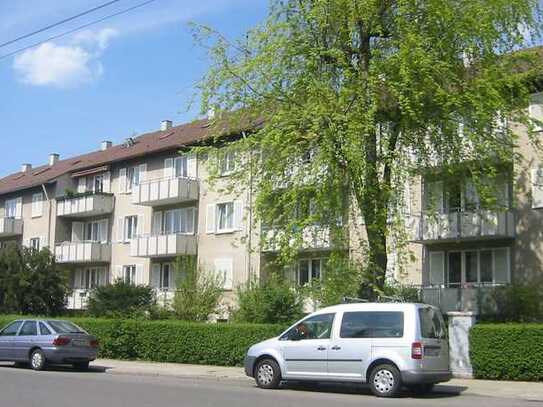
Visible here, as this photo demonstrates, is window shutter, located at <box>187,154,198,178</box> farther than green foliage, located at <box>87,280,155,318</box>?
Yes

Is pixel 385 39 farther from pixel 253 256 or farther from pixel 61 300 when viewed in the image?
pixel 61 300

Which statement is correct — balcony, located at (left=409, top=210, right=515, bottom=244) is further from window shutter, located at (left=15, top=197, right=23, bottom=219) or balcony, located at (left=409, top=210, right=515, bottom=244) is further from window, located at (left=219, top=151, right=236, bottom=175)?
window shutter, located at (left=15, top=197, right=23, bottom=219)

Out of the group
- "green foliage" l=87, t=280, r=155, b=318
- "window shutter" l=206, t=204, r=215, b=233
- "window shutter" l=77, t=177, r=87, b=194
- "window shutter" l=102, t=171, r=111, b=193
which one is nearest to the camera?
"green foliage" l=87, t=280, r=155, b=318

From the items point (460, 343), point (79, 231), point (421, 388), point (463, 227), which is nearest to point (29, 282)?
point (79, 231)

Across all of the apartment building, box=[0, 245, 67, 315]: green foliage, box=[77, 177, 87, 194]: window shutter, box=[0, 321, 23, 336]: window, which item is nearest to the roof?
the apartment building

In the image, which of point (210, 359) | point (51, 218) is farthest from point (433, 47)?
point (51, 218)

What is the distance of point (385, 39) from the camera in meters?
22.6

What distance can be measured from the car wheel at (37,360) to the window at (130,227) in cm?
2232

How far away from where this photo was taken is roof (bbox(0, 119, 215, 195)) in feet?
144

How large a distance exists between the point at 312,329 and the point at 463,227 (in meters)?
12.8

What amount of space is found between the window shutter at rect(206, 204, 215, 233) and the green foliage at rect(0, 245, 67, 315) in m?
Answer: 7.86

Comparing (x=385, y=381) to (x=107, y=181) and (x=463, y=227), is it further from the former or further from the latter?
(x=107, y=181)

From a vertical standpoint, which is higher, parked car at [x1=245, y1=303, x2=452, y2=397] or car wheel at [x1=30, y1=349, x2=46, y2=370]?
parked car at [x1=245, y1=303, x2=452, y2=397]

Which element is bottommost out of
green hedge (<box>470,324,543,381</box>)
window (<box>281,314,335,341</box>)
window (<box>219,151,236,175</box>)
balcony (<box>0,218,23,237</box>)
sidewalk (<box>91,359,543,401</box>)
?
sidewalk (<box>91,359,543,401</box>)
